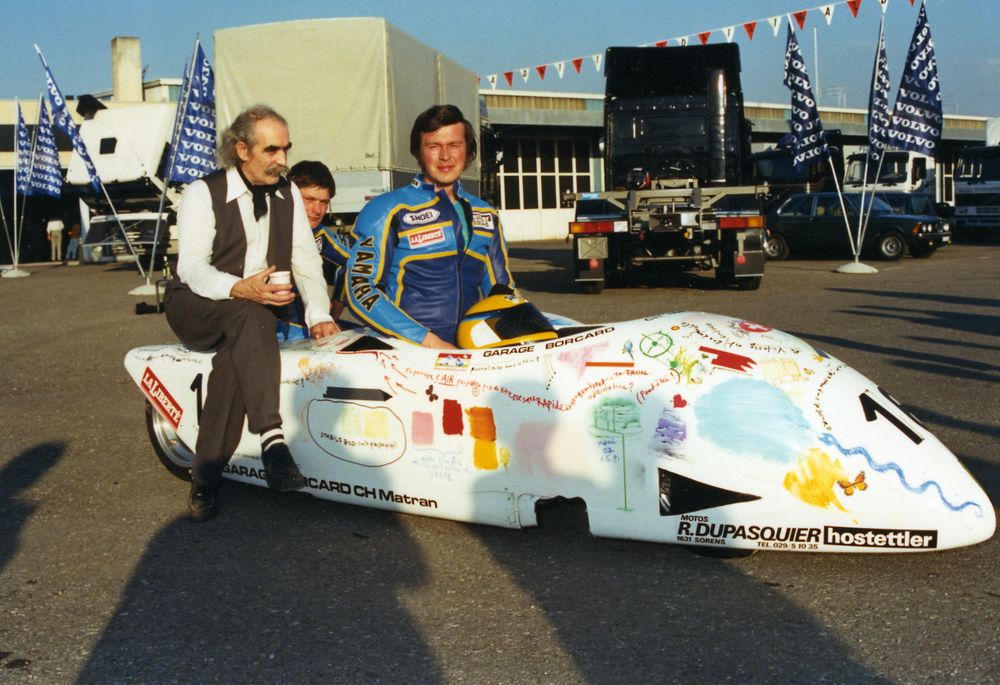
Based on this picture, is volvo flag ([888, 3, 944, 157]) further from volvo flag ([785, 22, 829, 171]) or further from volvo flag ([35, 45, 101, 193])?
volvo flag ([35, 45, 101, 193])

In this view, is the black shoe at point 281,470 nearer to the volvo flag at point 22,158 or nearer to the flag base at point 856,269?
the flag base at point 856,269

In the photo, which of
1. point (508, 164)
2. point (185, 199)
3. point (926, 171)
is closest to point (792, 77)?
point (926, 171)

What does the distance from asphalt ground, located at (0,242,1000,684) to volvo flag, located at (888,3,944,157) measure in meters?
13.5

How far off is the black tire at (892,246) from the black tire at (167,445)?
19.5m

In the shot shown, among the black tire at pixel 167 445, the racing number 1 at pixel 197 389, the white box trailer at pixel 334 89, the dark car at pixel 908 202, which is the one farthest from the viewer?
the dark car at pixel 908 202

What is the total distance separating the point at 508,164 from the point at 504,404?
38.3 meters

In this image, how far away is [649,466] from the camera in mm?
3895

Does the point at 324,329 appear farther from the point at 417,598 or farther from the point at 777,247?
the point at 777,247

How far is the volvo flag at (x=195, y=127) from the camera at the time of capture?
53.0ft

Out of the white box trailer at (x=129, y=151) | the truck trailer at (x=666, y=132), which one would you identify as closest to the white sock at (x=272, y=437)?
the truck trailer at (x=666, y=132)

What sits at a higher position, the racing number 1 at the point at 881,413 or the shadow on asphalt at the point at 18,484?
the racing number 1 at the point at 881,413

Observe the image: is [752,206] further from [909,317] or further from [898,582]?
[898,582]

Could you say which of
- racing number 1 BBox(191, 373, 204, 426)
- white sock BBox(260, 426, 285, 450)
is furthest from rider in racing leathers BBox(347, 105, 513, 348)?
racing number 1 BBox(191, 373, 204, 426)

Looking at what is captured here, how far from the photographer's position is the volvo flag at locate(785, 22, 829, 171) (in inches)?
732
